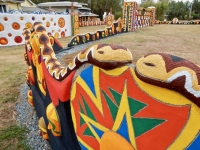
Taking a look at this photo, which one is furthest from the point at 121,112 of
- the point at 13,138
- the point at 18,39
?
the point at 18,39

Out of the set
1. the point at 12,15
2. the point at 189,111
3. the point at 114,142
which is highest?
the point at 12,15

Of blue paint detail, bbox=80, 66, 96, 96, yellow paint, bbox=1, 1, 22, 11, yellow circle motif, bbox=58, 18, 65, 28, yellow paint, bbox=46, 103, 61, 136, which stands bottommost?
yellow paint, bbox=46, 103, 61, 136

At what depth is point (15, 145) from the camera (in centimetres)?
245

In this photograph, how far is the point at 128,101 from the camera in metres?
0.87

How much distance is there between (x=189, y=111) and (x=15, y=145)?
92.5 inches

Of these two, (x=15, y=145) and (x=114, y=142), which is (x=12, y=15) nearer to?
(x=15, y=145)

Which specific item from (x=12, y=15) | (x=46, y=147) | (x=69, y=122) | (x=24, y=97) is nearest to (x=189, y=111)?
(x=69, y=122)

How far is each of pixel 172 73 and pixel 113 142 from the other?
51cm

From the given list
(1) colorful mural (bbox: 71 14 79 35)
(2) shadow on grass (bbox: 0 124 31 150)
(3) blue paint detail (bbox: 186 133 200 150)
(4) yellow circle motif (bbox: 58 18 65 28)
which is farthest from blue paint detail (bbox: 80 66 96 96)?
(1) colorful mural (bbox: 71 14 79 35)

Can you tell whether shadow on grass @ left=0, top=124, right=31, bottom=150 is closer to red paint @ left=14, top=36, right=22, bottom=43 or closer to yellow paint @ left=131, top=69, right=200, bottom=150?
yellow paint @ left=131, top=69, right=200, bottom=150

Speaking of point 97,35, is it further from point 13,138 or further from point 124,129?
point 124,129

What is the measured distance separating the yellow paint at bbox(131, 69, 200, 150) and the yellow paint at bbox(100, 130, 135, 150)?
24 centimetres

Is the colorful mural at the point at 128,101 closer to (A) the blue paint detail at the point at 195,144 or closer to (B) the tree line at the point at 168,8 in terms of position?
(A) the blue paint detail at the point at 195,144

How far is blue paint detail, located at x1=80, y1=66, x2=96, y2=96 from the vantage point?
1065 mm
